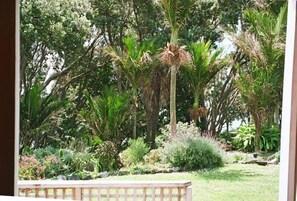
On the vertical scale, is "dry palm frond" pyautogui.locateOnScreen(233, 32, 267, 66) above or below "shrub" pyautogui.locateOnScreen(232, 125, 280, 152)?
above

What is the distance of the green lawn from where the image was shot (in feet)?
15.9

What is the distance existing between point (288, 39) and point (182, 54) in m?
3.14

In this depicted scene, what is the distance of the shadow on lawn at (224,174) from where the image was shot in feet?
15.9

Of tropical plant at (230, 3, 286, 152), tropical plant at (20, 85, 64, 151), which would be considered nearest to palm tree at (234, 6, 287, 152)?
tropical plant at (230, 3, 286, 152)

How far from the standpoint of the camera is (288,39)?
1645mm

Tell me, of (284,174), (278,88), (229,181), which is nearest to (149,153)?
(229,181)

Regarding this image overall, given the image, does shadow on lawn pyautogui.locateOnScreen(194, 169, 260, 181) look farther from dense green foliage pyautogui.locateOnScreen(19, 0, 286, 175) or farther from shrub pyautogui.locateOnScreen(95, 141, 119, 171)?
shrub pyautogui.locateOnScreen(95, 141, 119, 171)

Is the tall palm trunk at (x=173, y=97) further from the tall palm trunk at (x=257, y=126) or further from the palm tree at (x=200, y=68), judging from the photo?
the tall palm trunk at (x=257, y=126)

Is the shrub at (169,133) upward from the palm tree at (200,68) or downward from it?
downward

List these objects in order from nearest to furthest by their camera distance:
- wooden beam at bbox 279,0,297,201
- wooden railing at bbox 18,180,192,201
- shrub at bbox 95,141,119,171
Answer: wooden beam at bbox 279,0,297,201
wooden railing at bbox 18,180,192,201
shrub at bbox 95,141,119,171

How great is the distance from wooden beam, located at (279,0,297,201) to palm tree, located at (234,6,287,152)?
3178 mm

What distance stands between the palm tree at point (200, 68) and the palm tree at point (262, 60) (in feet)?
0.88
